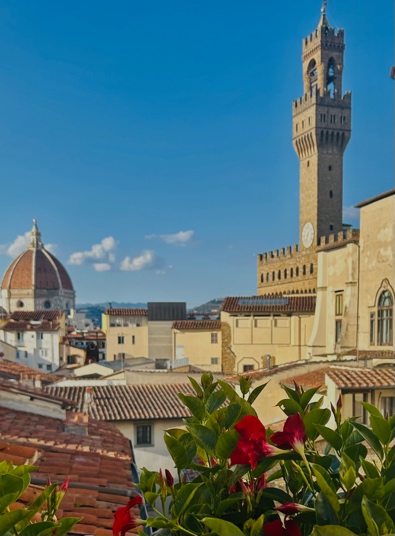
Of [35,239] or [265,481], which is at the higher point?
[35,239]

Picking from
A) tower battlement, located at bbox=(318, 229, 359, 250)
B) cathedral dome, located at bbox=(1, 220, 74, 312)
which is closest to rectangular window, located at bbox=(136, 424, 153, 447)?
tower battlement, located at bbox=(318, 229, 359, 250)

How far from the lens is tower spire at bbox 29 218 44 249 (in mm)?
94250

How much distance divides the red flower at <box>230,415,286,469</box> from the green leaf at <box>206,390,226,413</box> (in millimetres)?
241

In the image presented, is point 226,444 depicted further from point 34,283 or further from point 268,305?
point 34,283

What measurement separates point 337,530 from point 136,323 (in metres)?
35.0

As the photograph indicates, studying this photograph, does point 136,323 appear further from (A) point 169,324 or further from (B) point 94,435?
(B) point 94,435

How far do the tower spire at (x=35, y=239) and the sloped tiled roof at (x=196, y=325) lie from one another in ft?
223

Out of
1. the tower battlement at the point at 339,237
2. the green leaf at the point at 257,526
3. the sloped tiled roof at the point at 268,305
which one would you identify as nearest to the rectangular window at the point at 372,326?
the tower battlement at the point at 339,237

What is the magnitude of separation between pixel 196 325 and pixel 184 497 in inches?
1235

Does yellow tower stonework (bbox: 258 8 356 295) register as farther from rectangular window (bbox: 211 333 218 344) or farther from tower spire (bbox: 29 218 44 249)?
tower spire (bbox: 29 218 44 249)

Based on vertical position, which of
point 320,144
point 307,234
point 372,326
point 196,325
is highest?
point 320,144

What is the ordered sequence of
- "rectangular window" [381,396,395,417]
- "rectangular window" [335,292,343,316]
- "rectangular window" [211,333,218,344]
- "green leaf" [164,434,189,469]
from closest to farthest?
"green leaf" [164,434,189,469] < "rectangular window" [381,396,395,417] < "rectangular window" [335,292,343,316] < "rectangular window" [211,333,218,344]

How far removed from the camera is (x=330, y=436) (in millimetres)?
1153

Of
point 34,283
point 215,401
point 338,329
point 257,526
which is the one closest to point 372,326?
point 338,329
